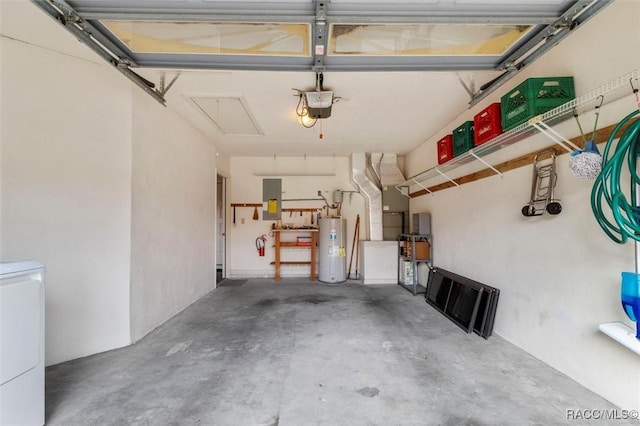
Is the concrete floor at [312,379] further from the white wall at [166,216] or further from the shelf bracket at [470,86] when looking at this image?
the shelf bracket at [470,86]

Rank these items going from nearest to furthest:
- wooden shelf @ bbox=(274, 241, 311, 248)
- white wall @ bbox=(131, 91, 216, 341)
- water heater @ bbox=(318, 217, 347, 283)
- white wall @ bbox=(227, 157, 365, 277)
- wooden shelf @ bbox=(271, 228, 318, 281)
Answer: white wall @ bbox=(131, 91, 216, 341)
water heater @ bbox=(318, 217, 347, 283)
wooden shelf @ bbox=(271, 228, 318, 281)
wooden shelf @ bbox=(274, 241, 311, 248)
white wall @ bbox=(227, 157, 365, 277)

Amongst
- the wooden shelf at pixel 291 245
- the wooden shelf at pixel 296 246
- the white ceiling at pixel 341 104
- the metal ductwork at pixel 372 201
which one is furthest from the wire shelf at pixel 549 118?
the wooden shelf at pixel 291 245

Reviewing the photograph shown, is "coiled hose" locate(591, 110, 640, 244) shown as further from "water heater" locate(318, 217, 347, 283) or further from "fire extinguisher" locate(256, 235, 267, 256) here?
"fire extinguisher" locate(256, 235, 267, 256)

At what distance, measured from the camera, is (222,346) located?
104 inches

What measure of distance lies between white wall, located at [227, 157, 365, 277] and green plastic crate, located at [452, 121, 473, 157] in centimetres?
291

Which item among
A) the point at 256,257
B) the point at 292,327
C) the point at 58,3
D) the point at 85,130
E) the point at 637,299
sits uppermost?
the point at 58,3

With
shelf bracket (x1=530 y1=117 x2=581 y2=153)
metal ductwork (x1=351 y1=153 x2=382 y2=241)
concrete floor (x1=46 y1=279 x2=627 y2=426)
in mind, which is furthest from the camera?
metal ductwork (x1=351 y1=153 x2=382 y2=241)

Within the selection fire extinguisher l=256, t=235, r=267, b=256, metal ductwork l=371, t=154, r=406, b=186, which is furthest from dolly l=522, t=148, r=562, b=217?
fire extinguisher l=256, t=235, r=267, b=256

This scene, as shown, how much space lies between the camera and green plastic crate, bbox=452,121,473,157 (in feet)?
10.0

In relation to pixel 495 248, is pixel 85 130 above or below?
above

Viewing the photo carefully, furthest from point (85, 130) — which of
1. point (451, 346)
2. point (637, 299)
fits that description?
point (637, 299)

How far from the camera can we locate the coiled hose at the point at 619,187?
1.52m

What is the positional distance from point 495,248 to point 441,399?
174cm

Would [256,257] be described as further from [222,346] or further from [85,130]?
[85,130]
